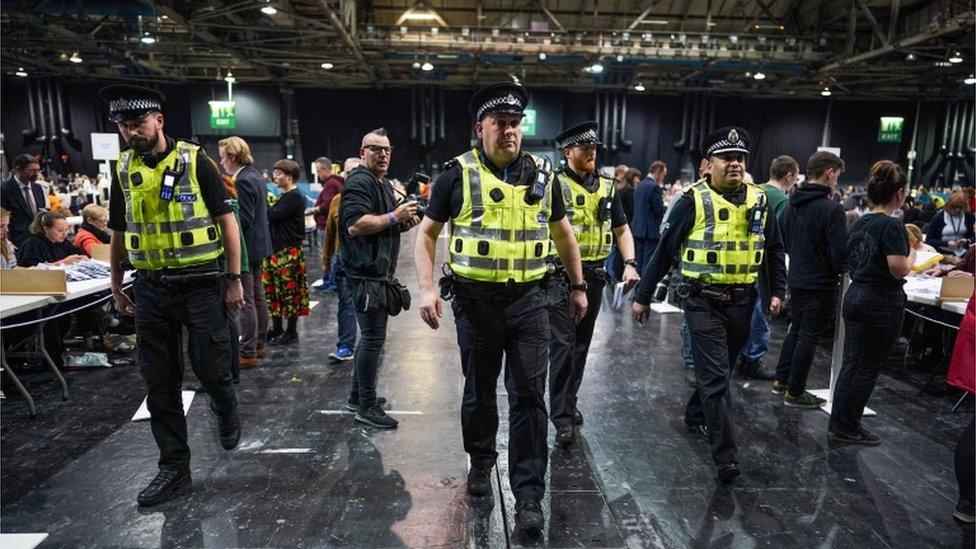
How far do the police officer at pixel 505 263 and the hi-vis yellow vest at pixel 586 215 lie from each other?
781 mm

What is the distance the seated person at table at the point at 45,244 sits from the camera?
4793 mm

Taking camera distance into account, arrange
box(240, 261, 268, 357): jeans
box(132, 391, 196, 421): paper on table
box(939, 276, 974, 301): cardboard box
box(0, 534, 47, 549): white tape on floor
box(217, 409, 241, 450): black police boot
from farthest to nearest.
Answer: box(240, 261, 268, 357): jeans, box(939, 276, 974, 301): cardboard box, box(132, 391, 196, 421): paper on table, box(217, 409, 241, 450): black police boot, box(0, 534, 47, 549): white tape on floor

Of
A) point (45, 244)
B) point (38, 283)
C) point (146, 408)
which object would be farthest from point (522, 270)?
point (45, 244)

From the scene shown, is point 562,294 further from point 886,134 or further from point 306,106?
point 886,134

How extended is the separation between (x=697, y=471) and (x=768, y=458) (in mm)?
464

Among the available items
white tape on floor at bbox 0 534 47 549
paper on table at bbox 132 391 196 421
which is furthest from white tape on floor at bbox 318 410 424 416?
white tape on floor at bbox 0 534 47 549

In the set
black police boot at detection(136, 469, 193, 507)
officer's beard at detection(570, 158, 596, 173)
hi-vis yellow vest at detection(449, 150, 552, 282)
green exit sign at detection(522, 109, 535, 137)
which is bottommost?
black police boot at detection(136, 469, 193, 507)

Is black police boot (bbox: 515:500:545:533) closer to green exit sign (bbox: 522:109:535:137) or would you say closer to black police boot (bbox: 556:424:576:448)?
black police boot (bbox: 556:424:576:448)

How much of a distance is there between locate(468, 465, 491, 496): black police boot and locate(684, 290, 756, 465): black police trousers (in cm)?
111

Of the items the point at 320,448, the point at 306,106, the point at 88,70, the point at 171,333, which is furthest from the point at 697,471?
the point at 88,70

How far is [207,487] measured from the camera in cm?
277

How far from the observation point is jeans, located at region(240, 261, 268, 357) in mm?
4402

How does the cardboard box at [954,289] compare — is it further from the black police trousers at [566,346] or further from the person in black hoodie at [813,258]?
the black police trousers at [566,346]

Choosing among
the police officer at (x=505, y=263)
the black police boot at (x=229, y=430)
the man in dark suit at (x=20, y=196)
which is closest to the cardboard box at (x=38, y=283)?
the black police boot at (x=229, y=430)
